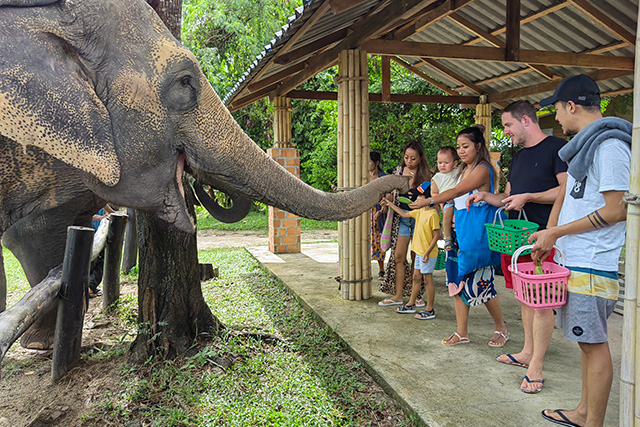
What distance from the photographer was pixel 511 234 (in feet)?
10.6

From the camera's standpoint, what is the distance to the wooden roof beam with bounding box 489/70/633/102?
7398 millimetres

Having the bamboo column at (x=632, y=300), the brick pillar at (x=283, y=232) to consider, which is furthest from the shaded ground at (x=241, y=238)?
the bamboo column at (x=632, y=300)

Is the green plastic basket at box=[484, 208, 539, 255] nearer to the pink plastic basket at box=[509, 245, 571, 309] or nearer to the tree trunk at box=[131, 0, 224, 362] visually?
the pink plastic basket at box=[509, 245, 571, 309]

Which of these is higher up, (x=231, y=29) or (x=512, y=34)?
(x=231, y=29)

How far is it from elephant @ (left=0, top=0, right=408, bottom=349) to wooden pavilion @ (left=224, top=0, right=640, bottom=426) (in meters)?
1.83

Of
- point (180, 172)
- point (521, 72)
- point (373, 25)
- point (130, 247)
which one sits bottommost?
point (130, 247)

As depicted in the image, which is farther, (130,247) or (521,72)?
(521,72)

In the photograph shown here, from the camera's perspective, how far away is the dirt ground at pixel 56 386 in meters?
3.13

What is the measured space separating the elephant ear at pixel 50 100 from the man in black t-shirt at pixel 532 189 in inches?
101

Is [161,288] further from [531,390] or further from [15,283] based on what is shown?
[15,283]

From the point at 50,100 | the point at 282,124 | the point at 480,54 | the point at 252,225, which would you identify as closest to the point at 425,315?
the point at 480,54

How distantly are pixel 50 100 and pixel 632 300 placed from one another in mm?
2477

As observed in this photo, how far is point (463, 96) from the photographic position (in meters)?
10.2

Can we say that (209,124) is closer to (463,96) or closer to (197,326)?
(197,326)
